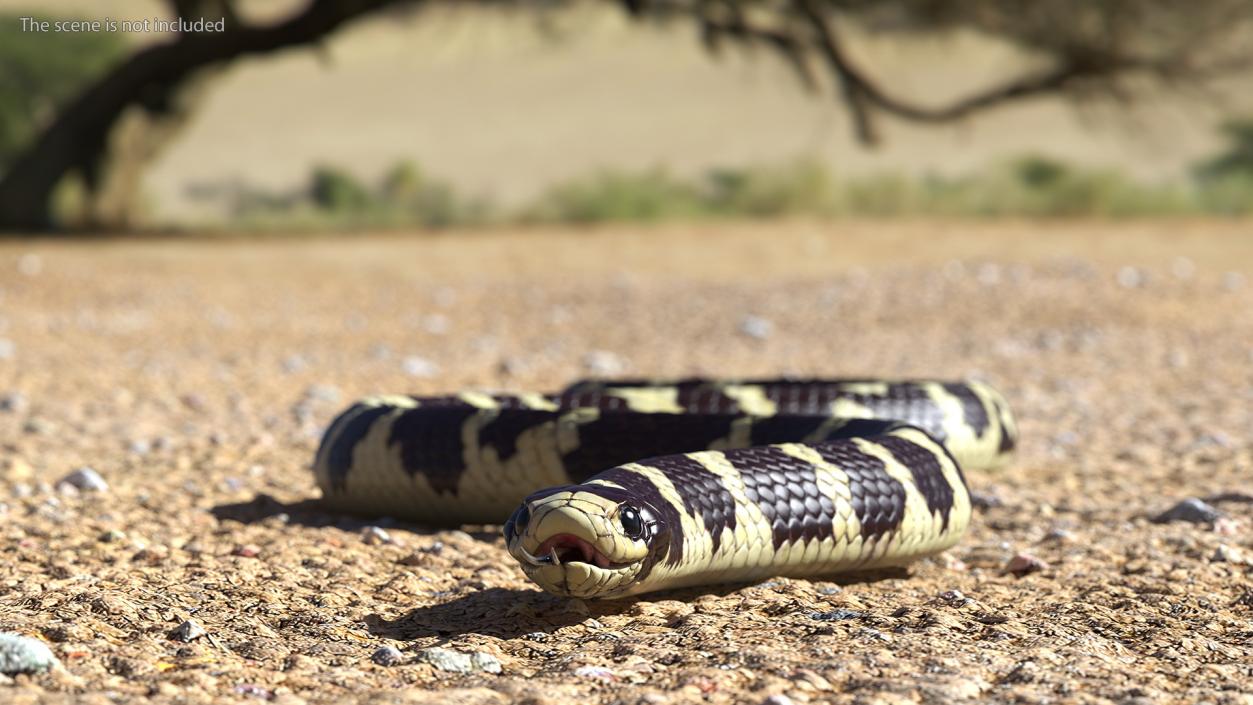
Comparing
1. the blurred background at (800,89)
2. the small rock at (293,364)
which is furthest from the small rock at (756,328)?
the blurred background at (800,89)

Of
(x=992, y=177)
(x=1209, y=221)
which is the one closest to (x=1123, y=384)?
(x=1209, y=221)

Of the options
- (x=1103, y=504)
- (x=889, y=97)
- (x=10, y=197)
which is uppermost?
(x=889, y=97)

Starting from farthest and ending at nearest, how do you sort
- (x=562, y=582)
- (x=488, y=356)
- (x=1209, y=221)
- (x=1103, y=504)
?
(x=1209, y=221) < (x=488, y=356) < (x=1103, y=504) < (x=562, y=582)

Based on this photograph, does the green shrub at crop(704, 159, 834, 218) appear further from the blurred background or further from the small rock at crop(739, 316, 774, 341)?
the small rock at crop(739, 316, 774, 341)

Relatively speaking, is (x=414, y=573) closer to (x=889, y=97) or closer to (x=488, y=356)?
(x=488, y=356)

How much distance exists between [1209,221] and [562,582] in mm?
17054

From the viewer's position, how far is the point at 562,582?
3.43 metres

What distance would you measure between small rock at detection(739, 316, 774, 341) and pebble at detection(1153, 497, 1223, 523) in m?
6.04

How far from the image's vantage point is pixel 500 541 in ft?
15.2

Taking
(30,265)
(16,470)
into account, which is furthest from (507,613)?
(30,265)

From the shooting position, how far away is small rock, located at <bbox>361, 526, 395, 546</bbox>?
14.8 feet

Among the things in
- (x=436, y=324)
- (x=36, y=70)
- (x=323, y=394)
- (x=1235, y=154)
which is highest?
(x=36, y=70)

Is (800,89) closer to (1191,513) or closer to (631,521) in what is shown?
(1191,513)

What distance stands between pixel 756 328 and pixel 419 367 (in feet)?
9.61
